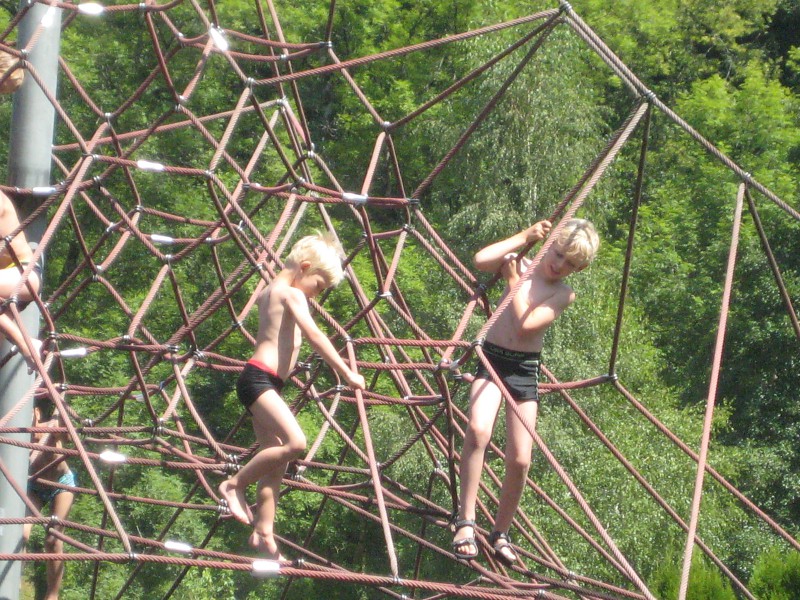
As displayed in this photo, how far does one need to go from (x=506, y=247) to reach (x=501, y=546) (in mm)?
1177

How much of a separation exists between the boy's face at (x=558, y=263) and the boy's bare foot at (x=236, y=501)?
59.0 inches

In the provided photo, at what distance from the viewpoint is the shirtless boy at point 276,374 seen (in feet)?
14.7

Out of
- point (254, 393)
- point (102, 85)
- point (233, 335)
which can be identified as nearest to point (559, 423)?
point (233, 335)

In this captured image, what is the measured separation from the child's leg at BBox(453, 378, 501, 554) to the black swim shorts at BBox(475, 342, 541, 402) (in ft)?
0.56

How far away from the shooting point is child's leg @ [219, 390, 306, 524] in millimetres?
4461

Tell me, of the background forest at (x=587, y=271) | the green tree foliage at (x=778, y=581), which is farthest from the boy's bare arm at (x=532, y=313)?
the green tree foliage at (x=778, y=581)

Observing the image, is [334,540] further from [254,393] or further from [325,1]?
[254,393]

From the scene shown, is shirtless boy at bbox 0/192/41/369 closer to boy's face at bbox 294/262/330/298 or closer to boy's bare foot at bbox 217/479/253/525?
boy's bare foot at bbox 217/479/253/525

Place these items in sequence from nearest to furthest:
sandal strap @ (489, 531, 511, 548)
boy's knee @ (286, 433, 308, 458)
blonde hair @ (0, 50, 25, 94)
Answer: boy's knee @ (286, 433, 308, 458) → sandal strap @ (489, 531, 511, 548) → blonde hair @ (0, 50, 25, 94)

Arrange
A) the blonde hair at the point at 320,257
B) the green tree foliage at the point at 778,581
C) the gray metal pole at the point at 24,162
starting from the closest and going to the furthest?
1. the blonde hair at the point at 320,257
2. the gray metal pole at the point at 24,162
3. the green tree foliage at the point at 778,581

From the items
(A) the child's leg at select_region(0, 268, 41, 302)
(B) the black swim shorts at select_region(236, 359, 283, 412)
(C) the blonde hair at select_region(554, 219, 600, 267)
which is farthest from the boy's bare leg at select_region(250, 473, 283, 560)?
(C) the blonde hair at select_region(554, 219, 600, 267)

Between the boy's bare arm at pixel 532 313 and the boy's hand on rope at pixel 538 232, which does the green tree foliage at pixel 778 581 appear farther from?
the boy's hand on rope at pixel 538 232

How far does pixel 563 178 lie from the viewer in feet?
44.4

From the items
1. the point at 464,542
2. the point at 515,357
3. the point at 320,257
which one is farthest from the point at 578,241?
the point at 464,542
